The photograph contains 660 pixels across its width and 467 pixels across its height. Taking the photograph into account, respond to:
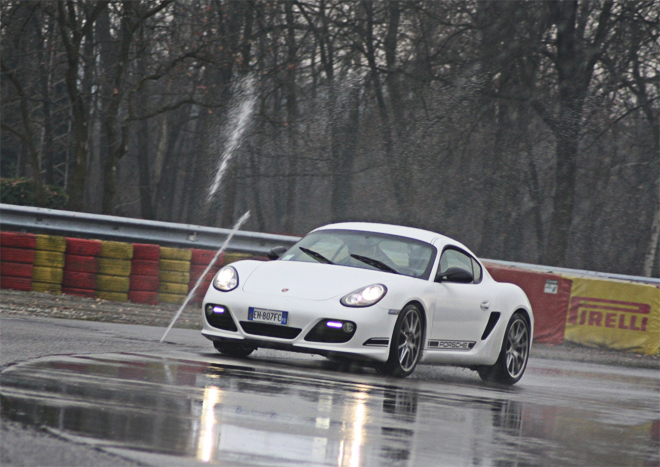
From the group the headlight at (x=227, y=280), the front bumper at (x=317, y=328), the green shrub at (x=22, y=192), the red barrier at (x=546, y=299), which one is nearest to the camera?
the front bumper at (x=317, y=328)

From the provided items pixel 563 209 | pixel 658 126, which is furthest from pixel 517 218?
pixel 658 126

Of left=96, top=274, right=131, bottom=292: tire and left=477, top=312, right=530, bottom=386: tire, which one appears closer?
left=477, top=312, right=530, bottom=386: tire

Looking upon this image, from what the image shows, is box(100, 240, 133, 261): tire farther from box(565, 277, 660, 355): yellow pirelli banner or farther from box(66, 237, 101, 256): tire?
box(565, 277, 660, 355): yellow pirelli banner

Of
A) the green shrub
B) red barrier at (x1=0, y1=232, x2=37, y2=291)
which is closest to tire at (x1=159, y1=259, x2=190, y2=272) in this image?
red barrier at (x1=0, y1=232, x2=37, y2=291)

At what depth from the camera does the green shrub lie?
26.2 m

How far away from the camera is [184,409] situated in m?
5.78

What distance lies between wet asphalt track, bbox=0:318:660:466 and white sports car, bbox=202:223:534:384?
28 cm

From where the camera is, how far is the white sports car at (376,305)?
882 cm

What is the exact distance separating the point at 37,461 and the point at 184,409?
174 cm

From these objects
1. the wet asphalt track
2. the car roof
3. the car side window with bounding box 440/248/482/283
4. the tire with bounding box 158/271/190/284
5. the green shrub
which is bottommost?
the wet asphalt track

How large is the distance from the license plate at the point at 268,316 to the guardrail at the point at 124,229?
24.5 feet

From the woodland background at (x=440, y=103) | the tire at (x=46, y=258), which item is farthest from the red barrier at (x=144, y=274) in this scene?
the woodland background at (x=440, y=103)

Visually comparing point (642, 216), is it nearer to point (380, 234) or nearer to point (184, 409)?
point (380, 234)

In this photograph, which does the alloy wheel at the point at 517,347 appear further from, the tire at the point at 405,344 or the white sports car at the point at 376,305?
the tire at the point at 405,344
